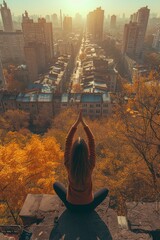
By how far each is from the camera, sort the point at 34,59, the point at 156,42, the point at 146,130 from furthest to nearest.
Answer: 1. the point at 156,42
2. the point at 34,59
3. the point at 146,130

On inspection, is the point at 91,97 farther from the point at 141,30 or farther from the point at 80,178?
the point at 141,30

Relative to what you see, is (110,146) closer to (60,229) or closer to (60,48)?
(60,229)

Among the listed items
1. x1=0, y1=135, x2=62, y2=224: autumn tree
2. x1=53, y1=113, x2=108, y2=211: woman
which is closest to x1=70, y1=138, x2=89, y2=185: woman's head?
x1=53, y1=113, x2=108, y2=211: woman

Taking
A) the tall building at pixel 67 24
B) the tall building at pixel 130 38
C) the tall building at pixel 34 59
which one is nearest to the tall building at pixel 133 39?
the tall building at pixel 130 38

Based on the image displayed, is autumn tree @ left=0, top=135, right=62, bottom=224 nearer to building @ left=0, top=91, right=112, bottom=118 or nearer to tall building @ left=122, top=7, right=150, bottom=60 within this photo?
building @ left=0, top=91, right=112, bottom=118

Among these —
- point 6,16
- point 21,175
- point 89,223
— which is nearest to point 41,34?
point 6,16

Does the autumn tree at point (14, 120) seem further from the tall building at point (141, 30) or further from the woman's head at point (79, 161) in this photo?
the tall building at point (141, 30)
